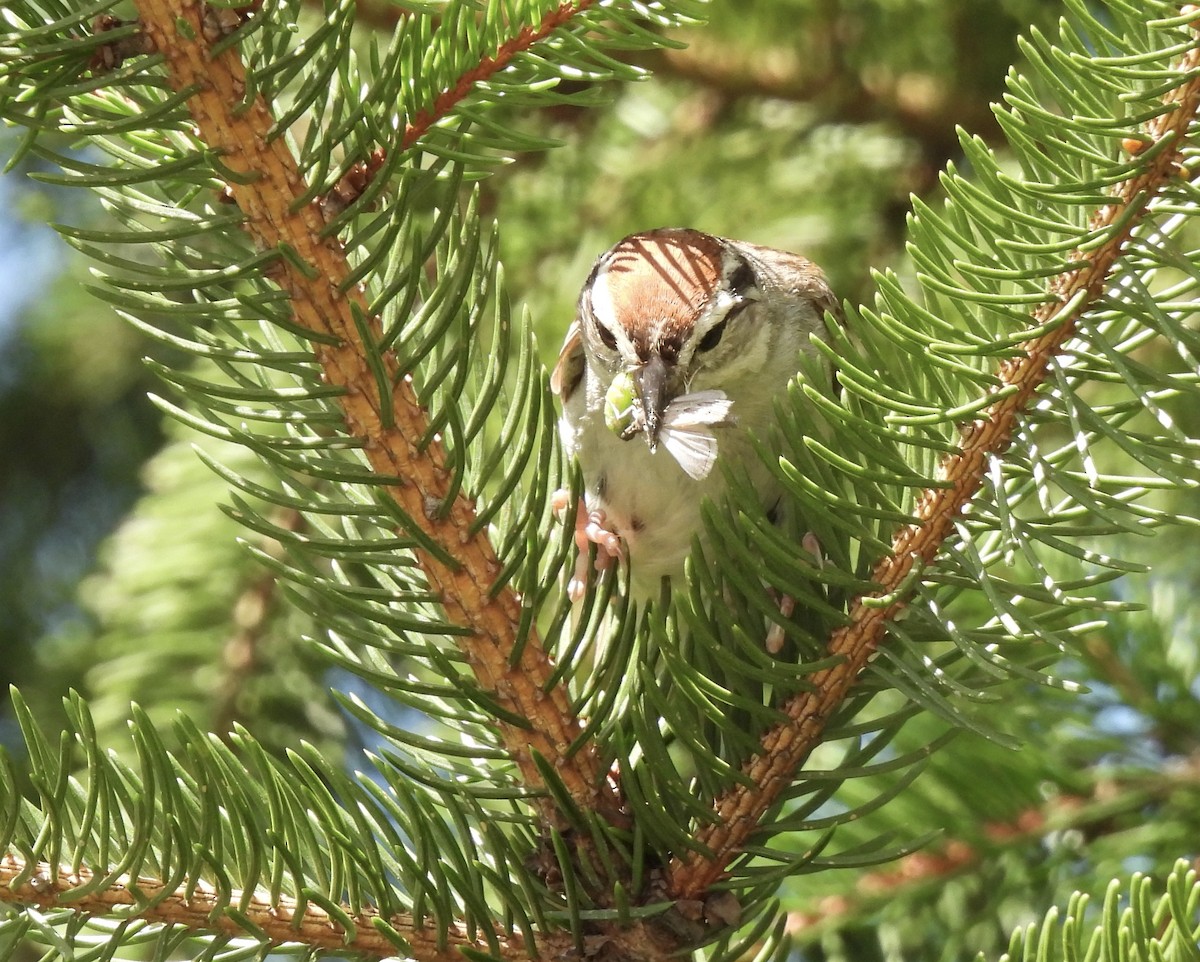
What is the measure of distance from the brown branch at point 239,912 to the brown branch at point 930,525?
205 mm

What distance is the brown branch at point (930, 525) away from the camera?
1012mm

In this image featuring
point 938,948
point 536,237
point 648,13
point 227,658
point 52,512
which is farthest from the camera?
point 52,512

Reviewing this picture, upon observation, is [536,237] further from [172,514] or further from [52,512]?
[52,512]

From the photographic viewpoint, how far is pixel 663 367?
176cm

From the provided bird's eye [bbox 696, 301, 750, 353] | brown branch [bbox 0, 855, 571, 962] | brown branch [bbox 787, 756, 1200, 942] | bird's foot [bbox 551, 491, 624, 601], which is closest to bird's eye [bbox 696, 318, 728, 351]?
bird's eye [bbox 696, 301, 750, 353]

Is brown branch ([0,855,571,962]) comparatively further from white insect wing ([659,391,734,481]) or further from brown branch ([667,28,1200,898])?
white insect wing ([659,391,734,481])

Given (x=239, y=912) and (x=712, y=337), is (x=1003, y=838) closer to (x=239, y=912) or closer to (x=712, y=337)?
(x=712, y=337)

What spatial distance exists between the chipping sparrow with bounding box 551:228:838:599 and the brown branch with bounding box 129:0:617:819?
17.1 inches

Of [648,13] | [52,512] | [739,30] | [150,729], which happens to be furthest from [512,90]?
[52,512]

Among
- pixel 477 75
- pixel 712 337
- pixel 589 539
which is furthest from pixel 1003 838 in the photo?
pixel 477 75

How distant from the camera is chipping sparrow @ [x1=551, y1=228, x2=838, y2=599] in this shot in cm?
181

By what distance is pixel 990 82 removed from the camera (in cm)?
255

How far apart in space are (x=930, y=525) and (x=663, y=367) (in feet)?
2.22

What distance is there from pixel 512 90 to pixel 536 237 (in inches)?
53.1
